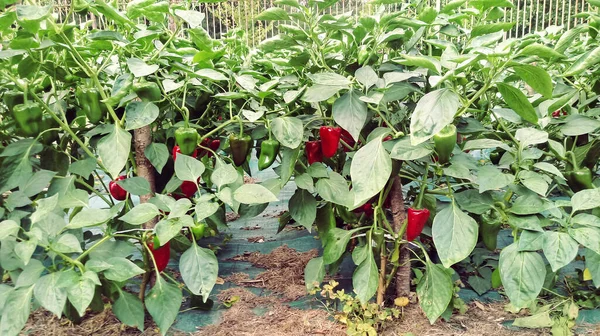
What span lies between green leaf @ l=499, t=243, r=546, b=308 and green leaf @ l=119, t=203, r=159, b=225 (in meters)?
0.87

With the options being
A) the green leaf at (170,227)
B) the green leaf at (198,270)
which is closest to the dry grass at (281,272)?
the green leaf at (198,270)

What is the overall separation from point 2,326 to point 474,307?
144 centimetres

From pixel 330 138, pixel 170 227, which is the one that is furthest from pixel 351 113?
pixel 170 227

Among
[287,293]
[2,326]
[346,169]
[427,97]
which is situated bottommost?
[287,293]

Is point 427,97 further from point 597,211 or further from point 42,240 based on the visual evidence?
point 42,240

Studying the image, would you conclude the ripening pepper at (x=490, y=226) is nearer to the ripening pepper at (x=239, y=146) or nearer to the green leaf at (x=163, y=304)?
the ripening pepper at (x=239, y=146)

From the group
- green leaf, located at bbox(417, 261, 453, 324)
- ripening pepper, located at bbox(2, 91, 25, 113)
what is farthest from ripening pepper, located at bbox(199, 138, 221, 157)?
green leaf, located at bbox(417, 261, 453, 324)

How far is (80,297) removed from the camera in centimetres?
106

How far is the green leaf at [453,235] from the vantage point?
123 cm

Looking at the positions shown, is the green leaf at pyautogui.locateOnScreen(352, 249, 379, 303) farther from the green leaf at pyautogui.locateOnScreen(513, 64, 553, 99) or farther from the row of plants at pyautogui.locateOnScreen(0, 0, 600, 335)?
the green leaf at pyautogui.locateOnScreen(513, 64, 553, 99)

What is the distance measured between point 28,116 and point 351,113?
2.91 feet

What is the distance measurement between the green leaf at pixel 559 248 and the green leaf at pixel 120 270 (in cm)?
96

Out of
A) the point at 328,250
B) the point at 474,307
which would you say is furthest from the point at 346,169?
the point at 474,307

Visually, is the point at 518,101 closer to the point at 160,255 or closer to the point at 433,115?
the point at 433,115
